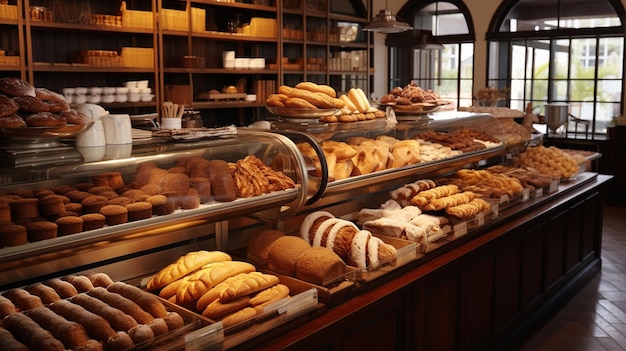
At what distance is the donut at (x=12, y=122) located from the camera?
5.84ft

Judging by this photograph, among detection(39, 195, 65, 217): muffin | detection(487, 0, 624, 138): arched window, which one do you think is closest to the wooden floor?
detection(39, 195, 65, 217): muffin

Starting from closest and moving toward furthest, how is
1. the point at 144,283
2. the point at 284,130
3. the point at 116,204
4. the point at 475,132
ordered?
the point at 116,204 < the point at 144,283 < the point at 284,130 < the point at 475,132

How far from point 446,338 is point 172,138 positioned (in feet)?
5.53

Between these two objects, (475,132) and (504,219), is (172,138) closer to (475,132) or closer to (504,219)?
(504,219)

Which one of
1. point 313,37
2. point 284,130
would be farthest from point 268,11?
point 284,130

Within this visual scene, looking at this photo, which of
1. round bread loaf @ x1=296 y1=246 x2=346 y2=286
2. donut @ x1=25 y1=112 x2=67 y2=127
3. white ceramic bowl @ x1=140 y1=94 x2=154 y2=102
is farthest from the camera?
white ceramic bowl @ x1=140 y1=94 x2=154 y2=102

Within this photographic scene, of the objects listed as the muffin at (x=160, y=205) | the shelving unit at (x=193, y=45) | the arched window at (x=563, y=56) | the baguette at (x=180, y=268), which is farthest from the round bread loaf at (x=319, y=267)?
the arched window at (x=563, y=56)

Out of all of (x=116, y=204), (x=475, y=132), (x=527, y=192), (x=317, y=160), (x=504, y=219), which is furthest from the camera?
(x=475, y=132)

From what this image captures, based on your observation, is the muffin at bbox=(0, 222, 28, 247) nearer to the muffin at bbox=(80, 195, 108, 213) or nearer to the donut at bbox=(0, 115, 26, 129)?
the muffin at bbox=(80, 195, 108, 213)

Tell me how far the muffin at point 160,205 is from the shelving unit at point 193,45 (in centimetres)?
388

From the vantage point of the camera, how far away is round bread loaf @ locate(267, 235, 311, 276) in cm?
240

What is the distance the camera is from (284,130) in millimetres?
2855

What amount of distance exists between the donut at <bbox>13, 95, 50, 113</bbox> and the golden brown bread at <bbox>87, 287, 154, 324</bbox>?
0.61m

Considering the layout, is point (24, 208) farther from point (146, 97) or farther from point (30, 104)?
point (146, 97)
